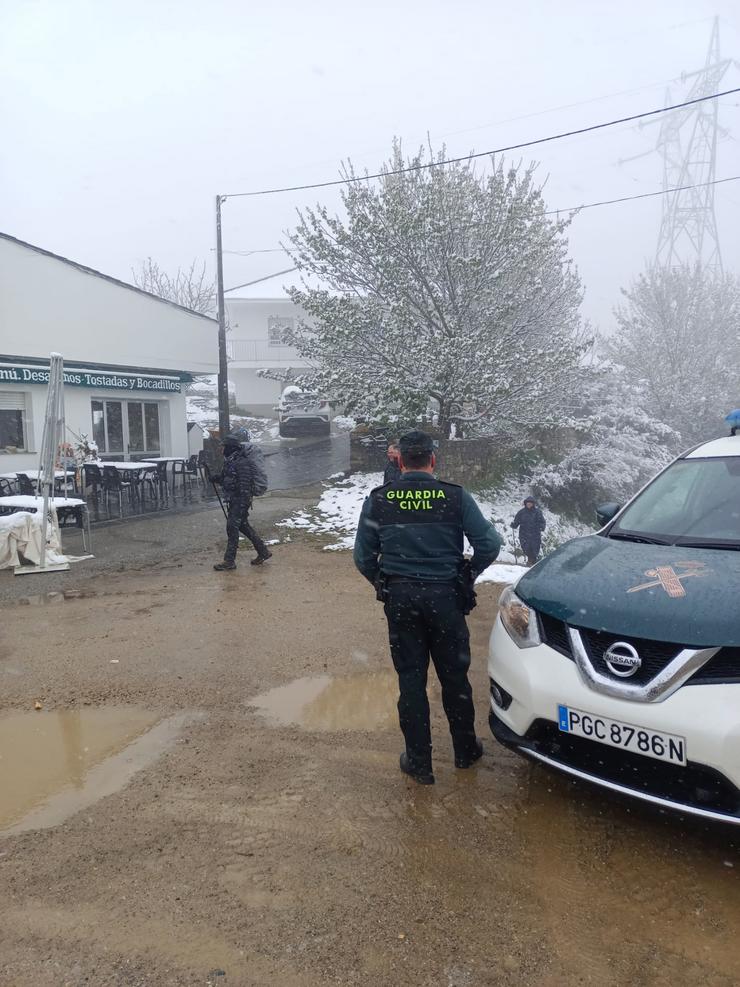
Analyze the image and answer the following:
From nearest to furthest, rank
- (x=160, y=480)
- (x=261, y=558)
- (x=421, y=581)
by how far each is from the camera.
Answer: (x=421, y=581)
(x=261, y=558)
(x=160, y=480)

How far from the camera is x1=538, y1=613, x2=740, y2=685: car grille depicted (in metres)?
2.68

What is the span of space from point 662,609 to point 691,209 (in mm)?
46410

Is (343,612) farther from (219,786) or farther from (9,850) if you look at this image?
(9,850)

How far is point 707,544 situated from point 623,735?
1.31 m

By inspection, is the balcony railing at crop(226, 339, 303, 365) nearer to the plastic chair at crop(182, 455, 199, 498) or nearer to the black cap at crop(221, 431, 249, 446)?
the plastic chair at crop(182, 455, 199, 498)

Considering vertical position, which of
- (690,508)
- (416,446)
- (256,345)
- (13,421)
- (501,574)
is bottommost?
(501,574)

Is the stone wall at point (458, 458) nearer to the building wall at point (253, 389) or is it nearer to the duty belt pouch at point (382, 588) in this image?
the duty belt pouch at point (382, 588)

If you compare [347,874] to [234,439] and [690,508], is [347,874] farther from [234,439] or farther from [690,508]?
[234,439]

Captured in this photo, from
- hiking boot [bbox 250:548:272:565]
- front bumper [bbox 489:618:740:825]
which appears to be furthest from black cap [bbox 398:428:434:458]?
hiking boot [bbox 250:548:272:565]

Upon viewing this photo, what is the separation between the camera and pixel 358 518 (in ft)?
31.1

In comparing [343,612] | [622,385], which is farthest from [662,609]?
[622,385]

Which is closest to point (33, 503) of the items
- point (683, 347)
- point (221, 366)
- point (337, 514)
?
point (337, 514)

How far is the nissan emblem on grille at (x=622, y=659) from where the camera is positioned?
2.83 meters

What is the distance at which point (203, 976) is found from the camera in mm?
2371
